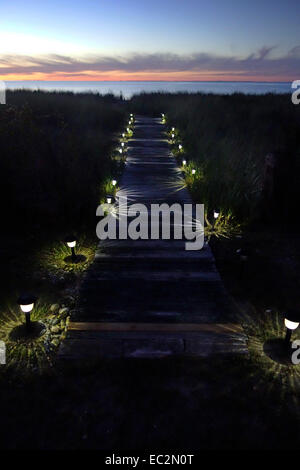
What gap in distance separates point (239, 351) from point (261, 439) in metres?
1.02

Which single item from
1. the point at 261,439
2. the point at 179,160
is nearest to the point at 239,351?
the point at 261,439

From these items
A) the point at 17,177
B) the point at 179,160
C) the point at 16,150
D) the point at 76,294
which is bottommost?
the point at 76,294

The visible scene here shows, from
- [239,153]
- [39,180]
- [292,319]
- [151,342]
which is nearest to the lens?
[292,319]

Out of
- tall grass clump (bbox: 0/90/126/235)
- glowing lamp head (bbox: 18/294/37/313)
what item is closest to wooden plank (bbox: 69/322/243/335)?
glowing lamp head (bbox: 18/294/37/313)

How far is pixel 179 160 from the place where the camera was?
12.9 meters

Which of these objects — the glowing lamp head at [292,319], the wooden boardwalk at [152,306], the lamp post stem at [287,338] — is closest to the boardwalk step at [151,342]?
the wooden boardwalk at [152,306]

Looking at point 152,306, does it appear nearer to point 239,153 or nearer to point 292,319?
point 292,319

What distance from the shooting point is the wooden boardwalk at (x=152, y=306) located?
12.1 ft

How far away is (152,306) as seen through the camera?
4387 millimetres

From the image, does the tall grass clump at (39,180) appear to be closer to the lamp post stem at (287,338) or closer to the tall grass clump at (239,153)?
the tall grass clump at (239,153)

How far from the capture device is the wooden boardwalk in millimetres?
3699

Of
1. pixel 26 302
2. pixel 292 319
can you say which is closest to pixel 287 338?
pixel 292 319

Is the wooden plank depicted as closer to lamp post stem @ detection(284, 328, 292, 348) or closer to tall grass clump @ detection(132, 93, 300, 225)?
lamp post stem @ detection(284, 328, 292, 348)
